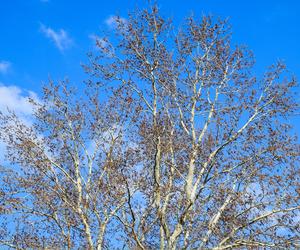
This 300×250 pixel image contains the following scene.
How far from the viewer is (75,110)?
72.2 ft

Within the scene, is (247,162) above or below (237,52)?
below

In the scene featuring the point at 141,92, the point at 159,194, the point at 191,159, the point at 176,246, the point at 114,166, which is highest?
the point at 141,92

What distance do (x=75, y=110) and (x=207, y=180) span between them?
8.20 metres

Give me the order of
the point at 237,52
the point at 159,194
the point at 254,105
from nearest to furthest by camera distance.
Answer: the point at 159,194 < the point at 254,105 < the point at 237,52

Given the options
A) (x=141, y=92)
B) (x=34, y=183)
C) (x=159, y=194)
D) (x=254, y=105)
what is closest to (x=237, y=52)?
(x=254, y=105)

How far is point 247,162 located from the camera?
1734 centimetres

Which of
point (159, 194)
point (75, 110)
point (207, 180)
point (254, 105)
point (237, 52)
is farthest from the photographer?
point (75, 110)

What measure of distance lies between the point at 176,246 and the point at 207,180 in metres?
2.61

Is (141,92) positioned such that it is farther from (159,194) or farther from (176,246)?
(176,246)

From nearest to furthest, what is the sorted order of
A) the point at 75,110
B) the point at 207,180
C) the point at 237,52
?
the point at 207,180
the point at 237,52
the point at 75,110

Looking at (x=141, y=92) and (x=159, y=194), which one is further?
(x=141, y=92)

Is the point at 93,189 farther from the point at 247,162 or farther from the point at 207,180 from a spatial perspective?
the point at 247,162

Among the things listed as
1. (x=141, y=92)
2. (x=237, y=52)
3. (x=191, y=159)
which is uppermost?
(x=237, y=52)

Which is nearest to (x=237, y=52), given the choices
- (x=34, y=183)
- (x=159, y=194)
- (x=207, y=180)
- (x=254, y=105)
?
(x=254, y=105)
